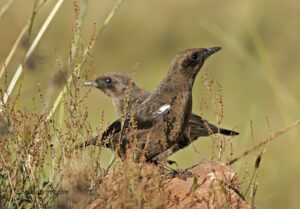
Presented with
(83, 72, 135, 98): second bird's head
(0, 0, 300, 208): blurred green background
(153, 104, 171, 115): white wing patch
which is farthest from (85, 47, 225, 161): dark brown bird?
(83, 72, 135, 98): second bird's head

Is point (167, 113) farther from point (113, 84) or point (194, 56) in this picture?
point (113, 84)

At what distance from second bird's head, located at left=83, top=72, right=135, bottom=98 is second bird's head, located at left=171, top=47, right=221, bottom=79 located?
1.74m

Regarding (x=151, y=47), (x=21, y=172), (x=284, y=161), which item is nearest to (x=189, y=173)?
A: (x=21, y=172)

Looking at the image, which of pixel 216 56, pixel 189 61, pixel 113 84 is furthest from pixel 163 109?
pixel 216 56

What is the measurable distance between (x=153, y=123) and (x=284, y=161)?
3.92 m

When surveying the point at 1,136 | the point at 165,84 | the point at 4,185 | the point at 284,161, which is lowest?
the point at 4,185

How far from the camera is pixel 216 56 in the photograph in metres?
14.3

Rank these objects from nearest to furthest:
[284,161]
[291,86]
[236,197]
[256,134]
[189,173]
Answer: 1. [236,197]
2. [189,173]
3. [284,161]
4. [256,134]
5. [291,86]

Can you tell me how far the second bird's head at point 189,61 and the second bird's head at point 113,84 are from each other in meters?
1.74

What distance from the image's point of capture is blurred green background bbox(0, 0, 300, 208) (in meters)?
7.28

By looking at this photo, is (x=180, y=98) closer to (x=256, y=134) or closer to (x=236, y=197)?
(x=236, y=197)

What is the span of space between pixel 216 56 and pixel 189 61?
8368 mm

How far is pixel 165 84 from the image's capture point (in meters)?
5.93

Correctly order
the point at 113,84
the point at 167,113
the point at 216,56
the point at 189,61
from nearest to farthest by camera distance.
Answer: the point at 167,113 → the point at 189,61 → the point at 113,84 → the point at 216,56
